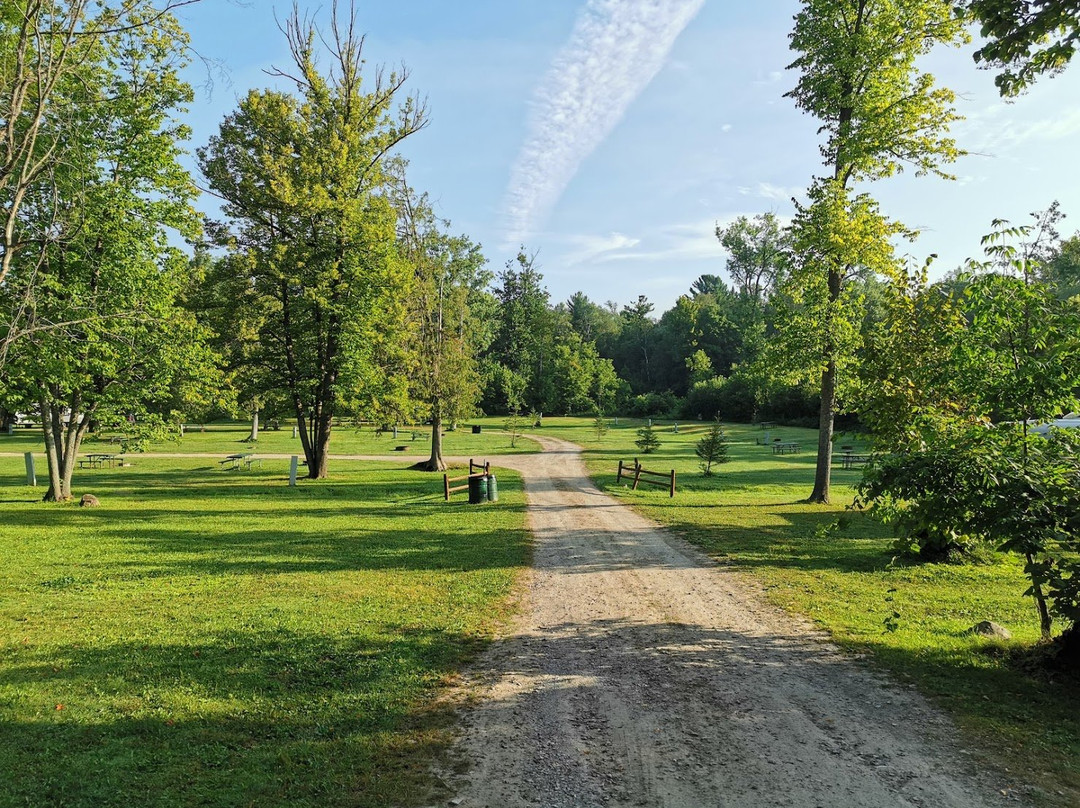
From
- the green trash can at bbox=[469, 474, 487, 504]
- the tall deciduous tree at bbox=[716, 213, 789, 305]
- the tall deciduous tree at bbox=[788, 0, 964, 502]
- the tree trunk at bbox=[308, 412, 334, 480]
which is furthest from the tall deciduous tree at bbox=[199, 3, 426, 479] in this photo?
the tall deciduous tree at bbox=[716, 213, 789, 305]

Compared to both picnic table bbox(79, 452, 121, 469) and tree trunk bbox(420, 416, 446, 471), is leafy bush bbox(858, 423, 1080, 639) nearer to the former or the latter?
tree trunk bbox(420, 416, 446, 471)

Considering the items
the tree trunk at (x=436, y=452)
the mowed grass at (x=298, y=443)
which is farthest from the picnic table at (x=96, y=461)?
the tree trunk at (x=436, y=452)

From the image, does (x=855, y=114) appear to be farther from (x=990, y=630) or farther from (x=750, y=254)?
(x=750, y=254)

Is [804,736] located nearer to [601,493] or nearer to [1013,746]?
[1013,746]

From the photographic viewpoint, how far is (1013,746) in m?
4.60

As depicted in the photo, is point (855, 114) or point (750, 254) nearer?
point (855, 114)

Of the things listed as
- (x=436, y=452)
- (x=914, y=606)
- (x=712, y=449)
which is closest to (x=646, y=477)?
(x=712, y=449)

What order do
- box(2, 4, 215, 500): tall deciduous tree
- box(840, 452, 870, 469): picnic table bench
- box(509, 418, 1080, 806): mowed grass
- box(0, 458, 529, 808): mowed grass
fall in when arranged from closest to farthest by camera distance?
box(0, 458, 529, 808): mowed grass
box(509, 418, 1080, 806): mowed grass
box(2, 4, 215, 500): tall deciduous tree
box(840, 452, 870, 469): picnic table bench

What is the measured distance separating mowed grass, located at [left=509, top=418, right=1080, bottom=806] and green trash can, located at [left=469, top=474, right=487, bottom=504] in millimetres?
4506

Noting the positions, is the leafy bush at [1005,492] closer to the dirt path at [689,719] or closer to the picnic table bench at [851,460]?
the dirt path at [689,719]

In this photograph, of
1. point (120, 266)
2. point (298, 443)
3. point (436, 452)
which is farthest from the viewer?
point (298, 443)

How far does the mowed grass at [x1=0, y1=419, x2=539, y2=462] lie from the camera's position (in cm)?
3734

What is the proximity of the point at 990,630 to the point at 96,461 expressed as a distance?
114ft

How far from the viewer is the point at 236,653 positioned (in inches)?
251
